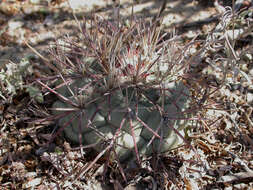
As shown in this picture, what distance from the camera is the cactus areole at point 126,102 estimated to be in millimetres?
1295

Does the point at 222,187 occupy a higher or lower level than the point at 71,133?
lower

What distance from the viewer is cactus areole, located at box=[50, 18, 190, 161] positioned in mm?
1295

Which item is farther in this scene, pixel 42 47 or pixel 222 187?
pixel 42 47

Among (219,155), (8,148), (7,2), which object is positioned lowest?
(219,155)

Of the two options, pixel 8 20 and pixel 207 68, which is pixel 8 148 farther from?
pixel 207 68

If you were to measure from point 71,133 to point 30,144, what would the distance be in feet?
0.94

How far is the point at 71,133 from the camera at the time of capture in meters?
1.50

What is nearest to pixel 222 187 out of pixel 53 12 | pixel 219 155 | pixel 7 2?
pixel 219 155

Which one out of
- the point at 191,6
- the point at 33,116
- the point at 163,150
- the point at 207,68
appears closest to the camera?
the point at 163,150

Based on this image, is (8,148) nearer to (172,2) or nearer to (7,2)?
(7,2)

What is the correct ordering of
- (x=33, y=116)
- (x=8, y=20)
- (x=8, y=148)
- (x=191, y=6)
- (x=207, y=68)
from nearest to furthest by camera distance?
(x=8, y=148) < (x=33, y=116) < (x=207, y=68) < (x=8, y=20) < (x=191, y=6)

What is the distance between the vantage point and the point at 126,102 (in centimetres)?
131

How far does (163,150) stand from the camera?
1458 mm

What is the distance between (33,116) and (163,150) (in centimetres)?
81
